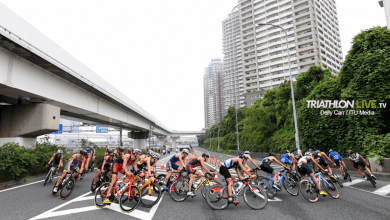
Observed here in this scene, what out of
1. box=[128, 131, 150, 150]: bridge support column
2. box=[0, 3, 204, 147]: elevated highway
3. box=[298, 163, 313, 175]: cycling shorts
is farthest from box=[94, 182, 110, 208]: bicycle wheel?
box=[128, 131, 150, 150]: bridge support column

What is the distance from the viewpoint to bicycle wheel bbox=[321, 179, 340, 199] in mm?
6961

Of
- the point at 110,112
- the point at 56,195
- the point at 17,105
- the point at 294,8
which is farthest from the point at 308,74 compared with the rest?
the point at 294,8

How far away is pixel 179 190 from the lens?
284 inches

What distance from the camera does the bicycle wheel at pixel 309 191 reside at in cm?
674

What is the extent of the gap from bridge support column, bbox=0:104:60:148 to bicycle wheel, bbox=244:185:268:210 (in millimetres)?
13148

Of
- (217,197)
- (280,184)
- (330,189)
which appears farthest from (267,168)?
(217,197)

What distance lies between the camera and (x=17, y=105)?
1347 cm

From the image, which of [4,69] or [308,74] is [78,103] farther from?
[308,74]

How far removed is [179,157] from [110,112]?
17272mm

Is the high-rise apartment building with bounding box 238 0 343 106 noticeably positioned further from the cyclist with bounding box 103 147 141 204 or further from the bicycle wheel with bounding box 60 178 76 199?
the bicycle wheel with bounding box 60 178 76 199

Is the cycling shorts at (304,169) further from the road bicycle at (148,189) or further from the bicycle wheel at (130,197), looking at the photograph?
the bicycle wheel at (130,197)

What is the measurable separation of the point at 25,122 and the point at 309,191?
53.6ft

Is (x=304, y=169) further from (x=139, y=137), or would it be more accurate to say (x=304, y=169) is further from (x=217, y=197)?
(x=139, y=137)

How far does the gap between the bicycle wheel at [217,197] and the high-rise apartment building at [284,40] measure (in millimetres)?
70490
